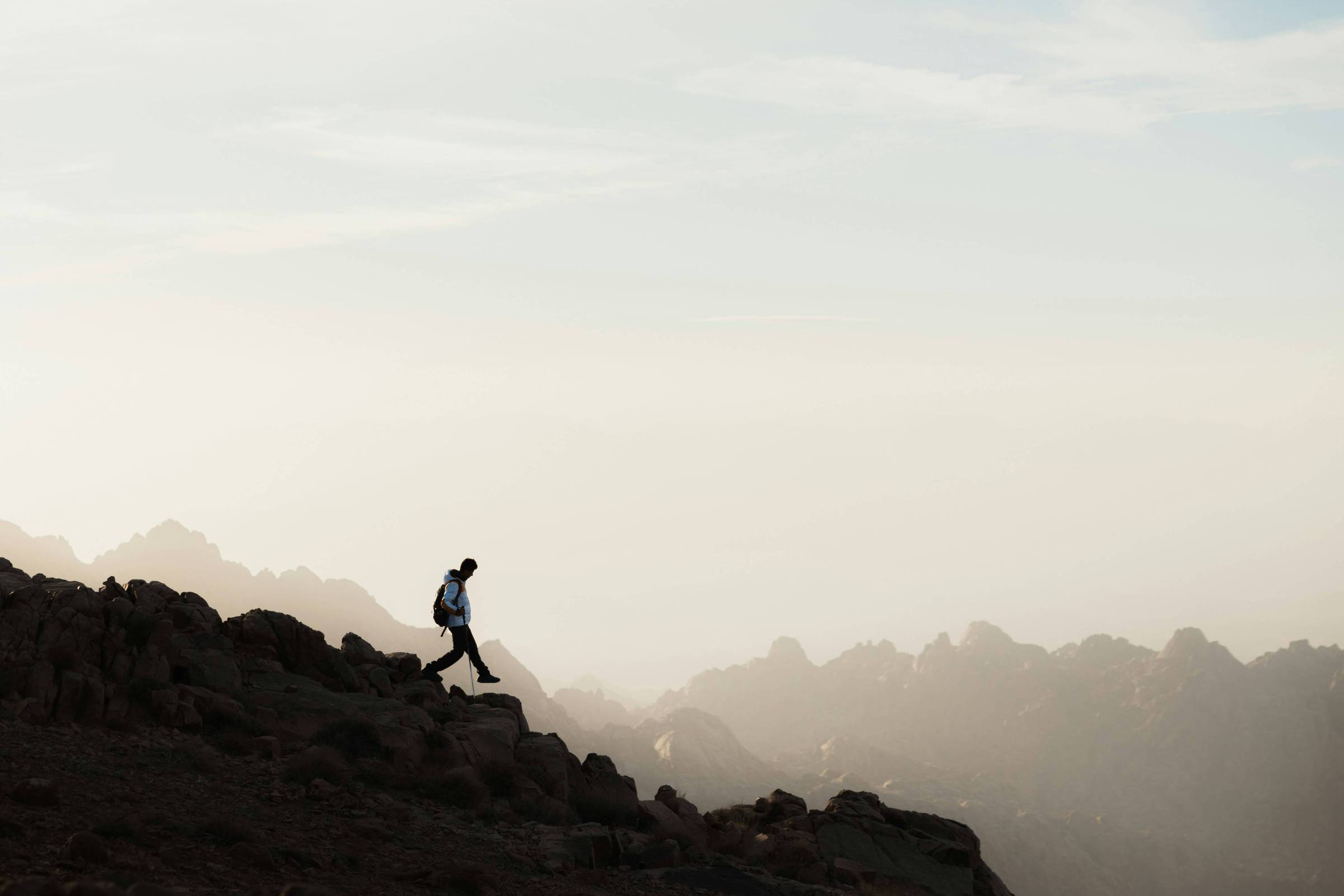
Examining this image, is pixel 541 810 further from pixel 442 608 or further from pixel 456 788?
pixel 442 608

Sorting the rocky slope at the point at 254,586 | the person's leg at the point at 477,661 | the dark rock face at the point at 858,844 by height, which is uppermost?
the rocky slope at the point at 254,586

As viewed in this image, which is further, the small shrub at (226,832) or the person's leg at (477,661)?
the person's leg at (477,661)

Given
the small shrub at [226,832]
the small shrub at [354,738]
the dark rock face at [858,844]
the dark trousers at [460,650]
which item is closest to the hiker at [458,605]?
the dark trousers at [460,650]

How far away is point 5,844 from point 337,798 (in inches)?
218

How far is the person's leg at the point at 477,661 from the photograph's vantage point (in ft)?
83.9

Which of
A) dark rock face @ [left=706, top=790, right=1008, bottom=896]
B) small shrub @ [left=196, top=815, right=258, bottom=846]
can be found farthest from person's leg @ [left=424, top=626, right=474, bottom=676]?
small shrub @ [left=196, top=815, right=258, bottom=846]

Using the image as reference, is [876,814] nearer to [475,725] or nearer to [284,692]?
[475,725]

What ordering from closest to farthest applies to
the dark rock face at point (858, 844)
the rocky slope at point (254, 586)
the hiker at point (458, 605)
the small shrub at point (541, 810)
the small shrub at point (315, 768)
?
the small shrub at point (315, 768) < the small shrub at point (541, 810) < the dark rock face at point (858, 844) < the hiker at point (458, 605) < the rocky slope at point (254, 586)

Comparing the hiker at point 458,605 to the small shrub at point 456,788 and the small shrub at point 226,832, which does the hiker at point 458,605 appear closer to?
the small shrub at point 456,788

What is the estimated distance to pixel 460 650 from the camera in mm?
25797

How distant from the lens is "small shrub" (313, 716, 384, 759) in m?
19.9

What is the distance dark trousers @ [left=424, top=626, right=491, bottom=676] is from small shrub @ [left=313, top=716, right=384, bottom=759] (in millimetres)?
4090

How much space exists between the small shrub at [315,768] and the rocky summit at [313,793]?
38 millimetres

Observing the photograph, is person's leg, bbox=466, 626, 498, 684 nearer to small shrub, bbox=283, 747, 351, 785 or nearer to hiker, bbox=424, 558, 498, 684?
hiker, bbox=424, 558, 498, 684
